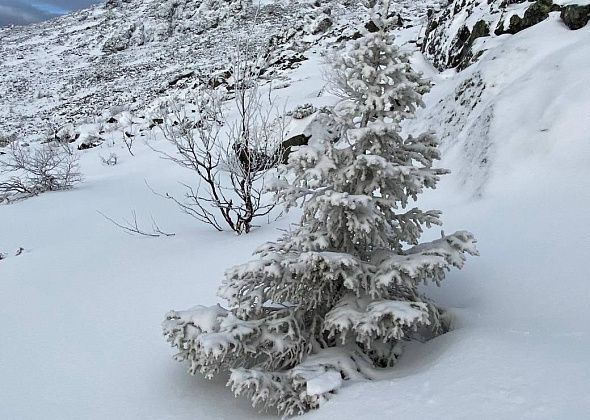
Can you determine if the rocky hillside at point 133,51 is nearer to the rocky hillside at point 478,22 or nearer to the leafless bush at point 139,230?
the rocky hillside at point 478,22

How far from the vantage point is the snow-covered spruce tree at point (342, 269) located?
292cm

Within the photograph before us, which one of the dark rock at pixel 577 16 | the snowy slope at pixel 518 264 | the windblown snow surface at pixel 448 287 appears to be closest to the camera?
the snowy slope at pixel 518 264

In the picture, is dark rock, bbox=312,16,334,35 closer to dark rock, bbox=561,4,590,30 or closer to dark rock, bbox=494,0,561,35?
dark rock, bbox=494,0,561,35

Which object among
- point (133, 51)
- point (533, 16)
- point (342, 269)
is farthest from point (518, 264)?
point (133, 51)

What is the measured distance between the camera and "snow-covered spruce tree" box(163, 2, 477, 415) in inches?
115

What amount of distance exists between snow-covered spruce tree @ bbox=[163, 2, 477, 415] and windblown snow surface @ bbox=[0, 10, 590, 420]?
29 centimetres

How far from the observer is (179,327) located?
3.17 m

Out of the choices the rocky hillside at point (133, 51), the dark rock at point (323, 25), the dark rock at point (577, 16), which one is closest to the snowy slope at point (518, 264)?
the dark rock at point (577, 16)

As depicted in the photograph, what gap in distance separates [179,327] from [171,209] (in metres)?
5.88

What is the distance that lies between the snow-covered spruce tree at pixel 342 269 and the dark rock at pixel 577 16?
6152 millimetres

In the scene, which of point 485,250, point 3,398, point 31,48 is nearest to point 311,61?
point 485,250

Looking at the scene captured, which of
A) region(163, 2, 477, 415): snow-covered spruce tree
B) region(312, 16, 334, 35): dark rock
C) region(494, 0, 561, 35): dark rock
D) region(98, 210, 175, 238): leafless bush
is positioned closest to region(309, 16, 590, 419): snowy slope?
region(163, 2, 477, 415): snow-covered spruce tree

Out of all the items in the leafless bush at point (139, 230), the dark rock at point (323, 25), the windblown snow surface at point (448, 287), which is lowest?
the leafless bush at point (139, 230)

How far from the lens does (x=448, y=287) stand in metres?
4.08
